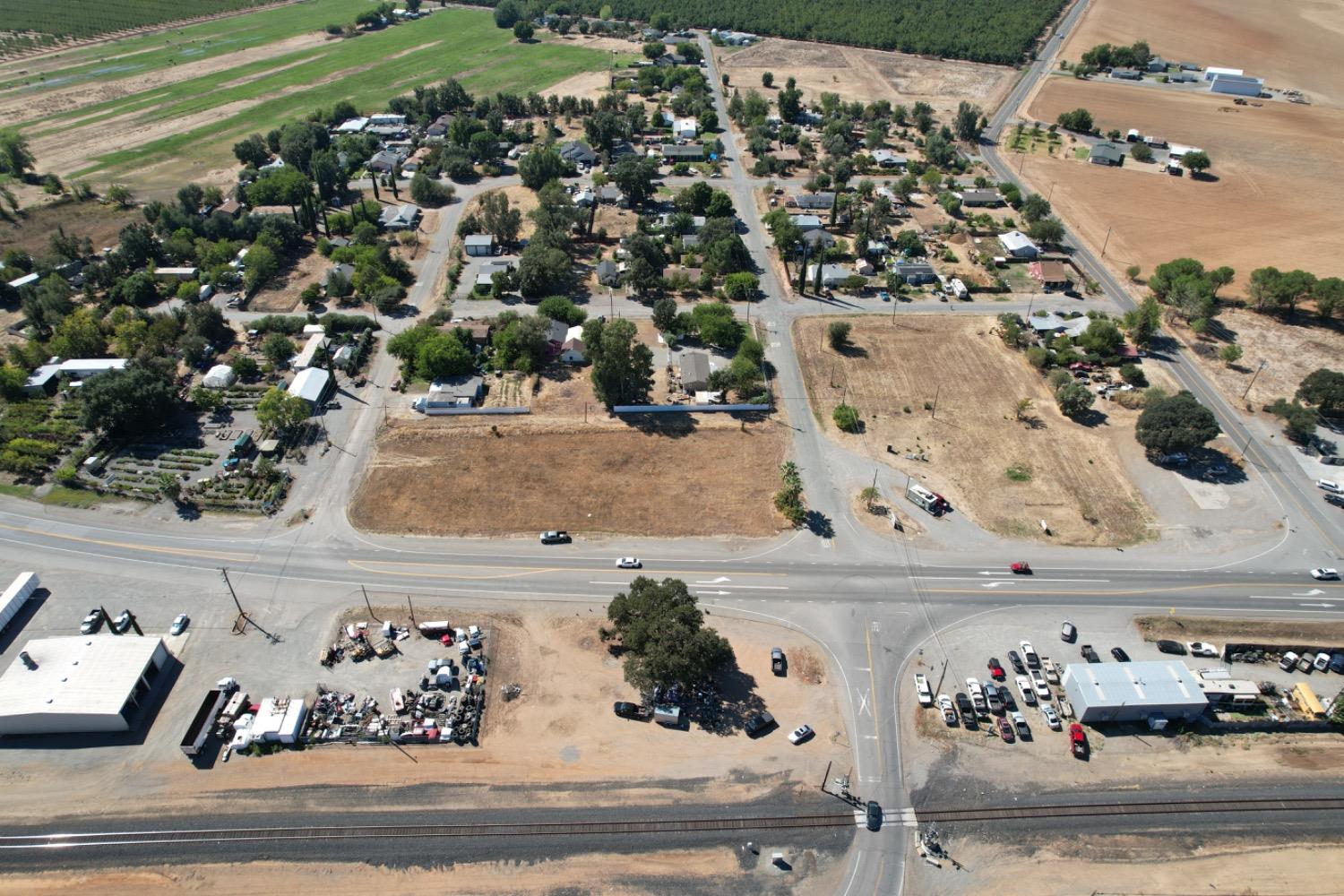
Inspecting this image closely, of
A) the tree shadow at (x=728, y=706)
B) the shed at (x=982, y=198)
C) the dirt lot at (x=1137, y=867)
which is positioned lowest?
the dirt lot at (x=1137, y=867)

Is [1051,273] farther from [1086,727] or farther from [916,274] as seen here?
[1086,727]

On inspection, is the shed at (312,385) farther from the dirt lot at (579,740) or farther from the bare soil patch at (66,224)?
the bare soil patch at (66,224)

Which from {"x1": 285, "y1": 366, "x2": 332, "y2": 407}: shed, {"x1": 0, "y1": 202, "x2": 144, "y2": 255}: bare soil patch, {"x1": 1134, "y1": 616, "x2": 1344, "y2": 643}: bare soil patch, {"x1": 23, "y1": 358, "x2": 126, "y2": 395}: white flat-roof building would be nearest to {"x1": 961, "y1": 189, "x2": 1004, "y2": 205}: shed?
{"x1": 1134, "y1": 616, "x2": 1344, "y2": 643}: bare soil patch

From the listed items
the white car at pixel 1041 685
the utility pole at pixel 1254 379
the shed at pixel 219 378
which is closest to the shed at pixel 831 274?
the utility pole at pixel 1254 379

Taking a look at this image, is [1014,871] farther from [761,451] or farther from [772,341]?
[772,341]

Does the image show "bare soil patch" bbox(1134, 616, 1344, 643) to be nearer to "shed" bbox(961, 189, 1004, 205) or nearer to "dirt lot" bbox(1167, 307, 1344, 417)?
"dirt lot" bbox(1167, 307, 1344, 417)

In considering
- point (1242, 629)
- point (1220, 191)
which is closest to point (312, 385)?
point (1242, 629)
